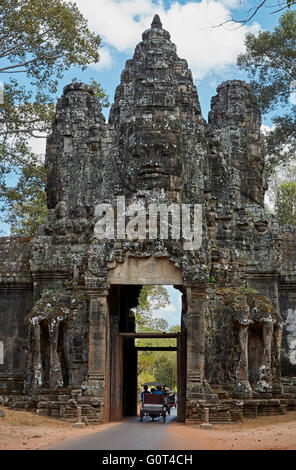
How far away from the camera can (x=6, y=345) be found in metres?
19.1

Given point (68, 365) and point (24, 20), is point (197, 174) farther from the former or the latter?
point (24, 20)

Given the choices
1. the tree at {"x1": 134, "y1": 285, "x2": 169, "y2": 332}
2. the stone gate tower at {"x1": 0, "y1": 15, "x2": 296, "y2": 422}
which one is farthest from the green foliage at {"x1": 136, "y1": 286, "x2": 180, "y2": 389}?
the stone gate tower at {"x1": 0, "y1": 15, "x2": 296, "y2": 422}

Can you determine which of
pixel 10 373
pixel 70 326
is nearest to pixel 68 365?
pixel 70 326

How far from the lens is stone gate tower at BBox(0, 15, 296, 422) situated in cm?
1652

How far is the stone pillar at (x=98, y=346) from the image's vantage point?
16.2 metres

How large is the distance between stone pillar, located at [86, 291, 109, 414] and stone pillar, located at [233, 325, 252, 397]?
325 cm

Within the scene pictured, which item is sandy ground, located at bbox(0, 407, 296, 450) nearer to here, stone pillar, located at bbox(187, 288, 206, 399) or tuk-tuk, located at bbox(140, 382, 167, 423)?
stone pillar, located at bbox(187, 288, 206, 399)

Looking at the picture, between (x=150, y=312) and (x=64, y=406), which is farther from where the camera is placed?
(x=150, y=312)

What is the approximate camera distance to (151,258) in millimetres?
16609

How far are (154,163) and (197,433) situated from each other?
7345 millimetres

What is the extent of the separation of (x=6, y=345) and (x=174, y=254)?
5.91 meters

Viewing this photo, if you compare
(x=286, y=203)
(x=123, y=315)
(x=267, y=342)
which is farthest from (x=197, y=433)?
(x=286, y=203)

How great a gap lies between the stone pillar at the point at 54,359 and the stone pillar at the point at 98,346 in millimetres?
990

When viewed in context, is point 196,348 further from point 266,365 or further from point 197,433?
point 197,433
